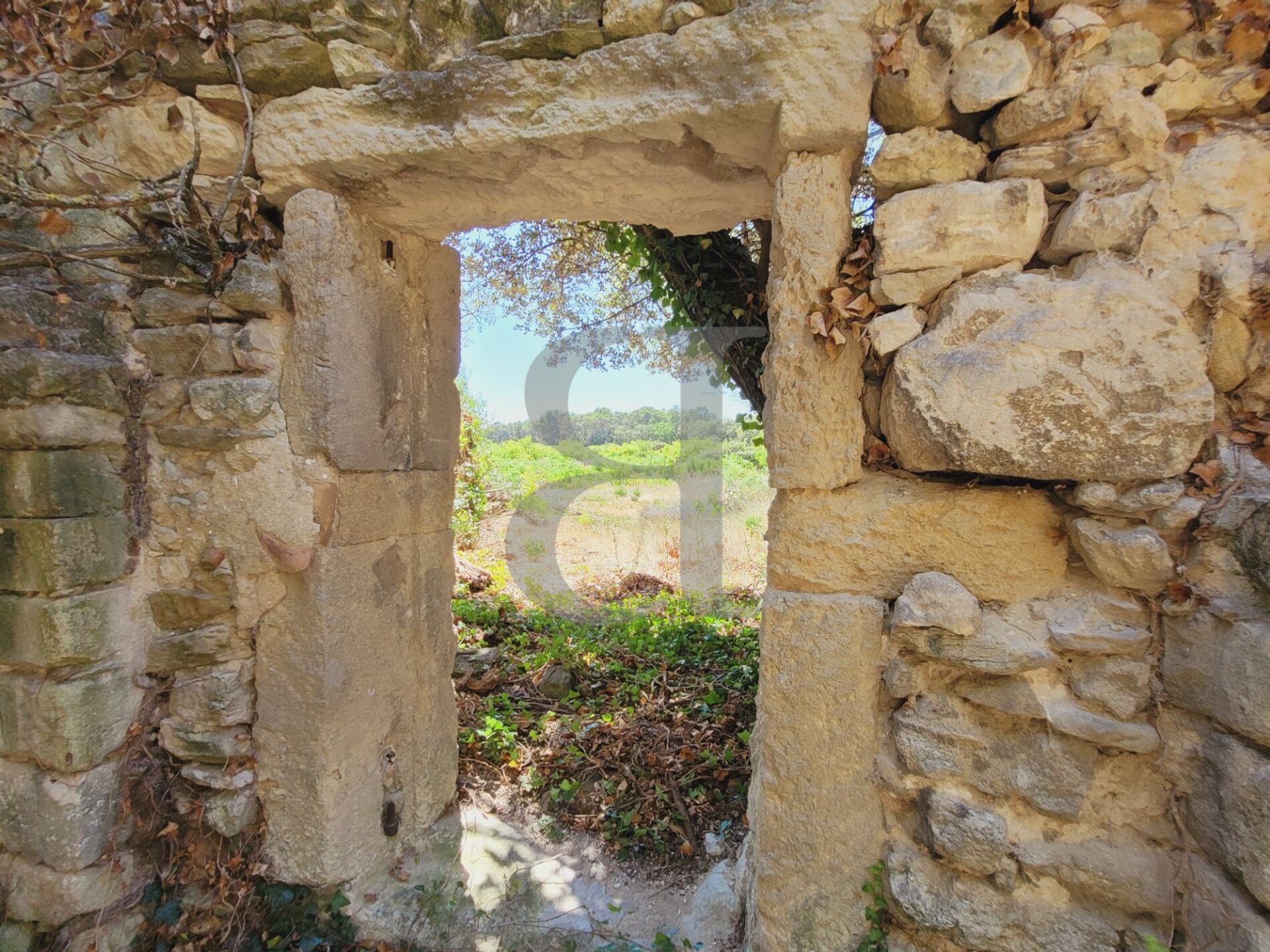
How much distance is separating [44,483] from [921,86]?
2.22 m

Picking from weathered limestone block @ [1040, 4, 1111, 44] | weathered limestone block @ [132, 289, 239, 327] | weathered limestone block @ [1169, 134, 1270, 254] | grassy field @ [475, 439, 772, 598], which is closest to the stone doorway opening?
weathered limestone block @ [132, 289, 239, 327]

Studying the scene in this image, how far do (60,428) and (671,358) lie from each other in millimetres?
4309

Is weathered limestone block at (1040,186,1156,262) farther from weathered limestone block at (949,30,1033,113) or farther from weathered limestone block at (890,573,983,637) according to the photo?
weathered limestone block at (890,573,983,637)

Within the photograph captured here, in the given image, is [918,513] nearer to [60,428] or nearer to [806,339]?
[806,339]

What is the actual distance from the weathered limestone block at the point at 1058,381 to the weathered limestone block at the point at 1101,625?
244 mm

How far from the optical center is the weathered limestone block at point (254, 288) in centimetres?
155

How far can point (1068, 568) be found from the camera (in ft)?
3.84

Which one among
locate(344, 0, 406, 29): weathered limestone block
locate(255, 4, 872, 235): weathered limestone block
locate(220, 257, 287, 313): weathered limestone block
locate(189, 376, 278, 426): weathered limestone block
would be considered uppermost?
locate(344, 0, 406, 29): weathered limestone block

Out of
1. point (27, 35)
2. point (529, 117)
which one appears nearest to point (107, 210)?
point (27, 35)

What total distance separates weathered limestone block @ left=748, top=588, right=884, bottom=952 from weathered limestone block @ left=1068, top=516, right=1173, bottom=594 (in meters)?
0.39

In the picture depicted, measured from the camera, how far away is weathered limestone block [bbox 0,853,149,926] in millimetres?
1542

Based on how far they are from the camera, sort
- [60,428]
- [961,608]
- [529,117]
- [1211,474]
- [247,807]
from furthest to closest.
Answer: [247,807] < [60,428] < [529,117] < [961,608] < [1211,474]

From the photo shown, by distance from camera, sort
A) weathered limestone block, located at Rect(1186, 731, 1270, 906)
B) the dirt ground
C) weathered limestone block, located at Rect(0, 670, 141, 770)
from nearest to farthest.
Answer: weathered limestone block, located at Rect(1186, 731, 1270, 906) < weathered limestone block, located at Rect(0, 670, 141, 770) < the dirt ground

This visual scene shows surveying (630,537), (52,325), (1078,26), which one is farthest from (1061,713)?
(630,537)
